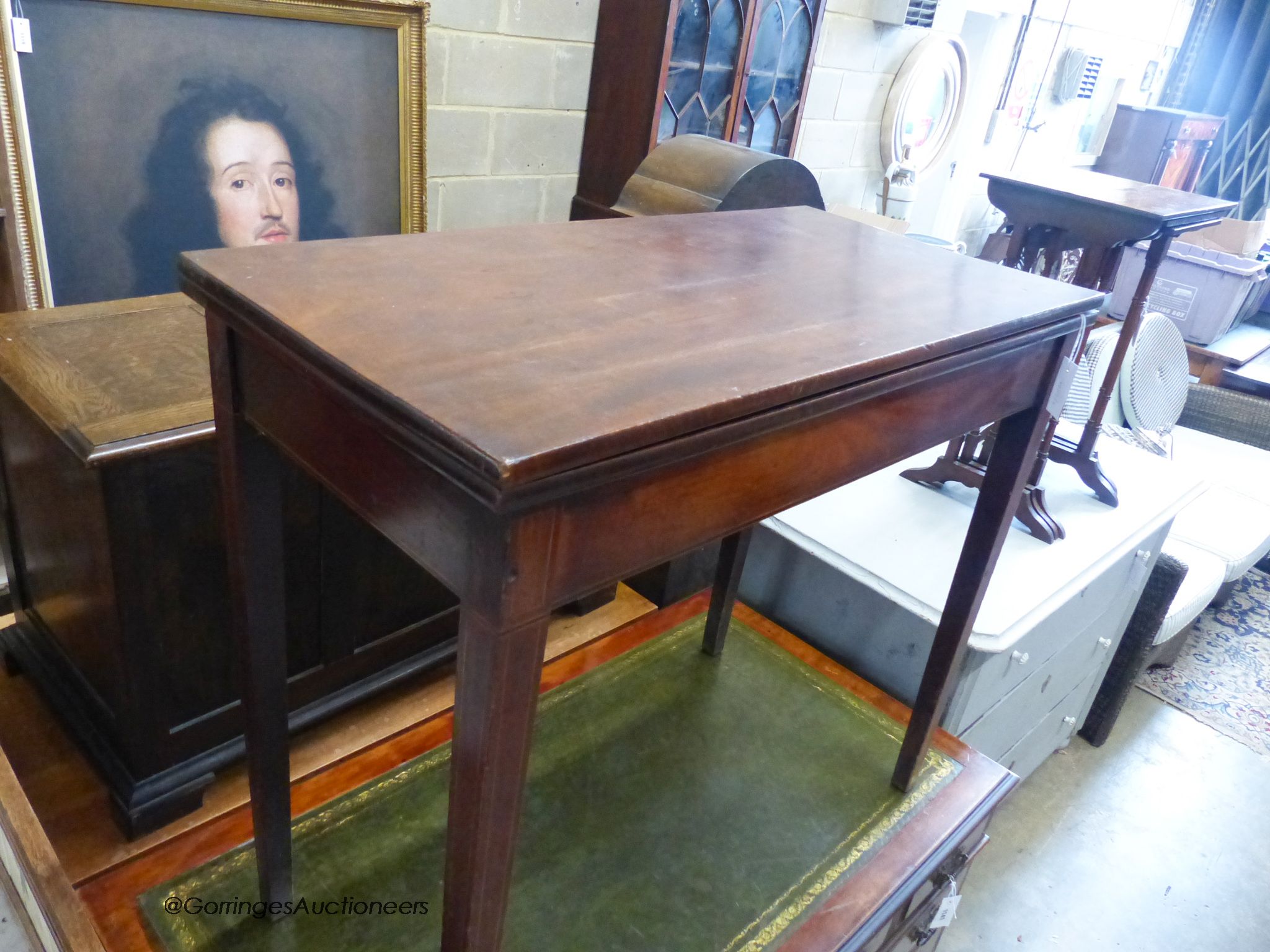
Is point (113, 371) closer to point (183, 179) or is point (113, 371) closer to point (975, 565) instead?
point (183, 179)

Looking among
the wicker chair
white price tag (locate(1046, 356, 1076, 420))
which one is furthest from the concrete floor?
white price tag (locate(1046, 356, 1076, 420))

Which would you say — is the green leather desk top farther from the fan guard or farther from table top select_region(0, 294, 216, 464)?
the fan guard

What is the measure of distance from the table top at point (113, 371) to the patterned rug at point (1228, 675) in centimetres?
243

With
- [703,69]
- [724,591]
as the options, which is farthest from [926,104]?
[724,591]

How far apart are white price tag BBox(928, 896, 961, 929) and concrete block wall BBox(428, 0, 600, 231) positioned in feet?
4.51

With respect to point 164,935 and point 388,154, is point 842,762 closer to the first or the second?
point 164,935

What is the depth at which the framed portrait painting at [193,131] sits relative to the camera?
3.92ft

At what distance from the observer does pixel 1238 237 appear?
3.70m

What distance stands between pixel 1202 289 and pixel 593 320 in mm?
3851

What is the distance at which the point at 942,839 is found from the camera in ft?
3.85

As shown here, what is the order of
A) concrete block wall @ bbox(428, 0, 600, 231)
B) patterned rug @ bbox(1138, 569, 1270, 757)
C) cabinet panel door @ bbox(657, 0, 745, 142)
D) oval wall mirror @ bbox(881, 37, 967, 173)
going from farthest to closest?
oval wall mirror @ bbox(881, 37, 967, 173), patterned rug @ bbox(1138, 569, 1270, 757), cabinet panel door @ bbox(657, 0, 745, 142), concrete block wall @ bbox(428, 0, 600, 231)

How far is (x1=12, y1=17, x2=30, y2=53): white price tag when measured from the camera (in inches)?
44.2

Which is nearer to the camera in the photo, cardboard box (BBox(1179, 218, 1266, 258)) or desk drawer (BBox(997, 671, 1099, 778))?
desk drawer (BBox(997, 671, 1099, 778))

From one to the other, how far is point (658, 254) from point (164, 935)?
82cm
